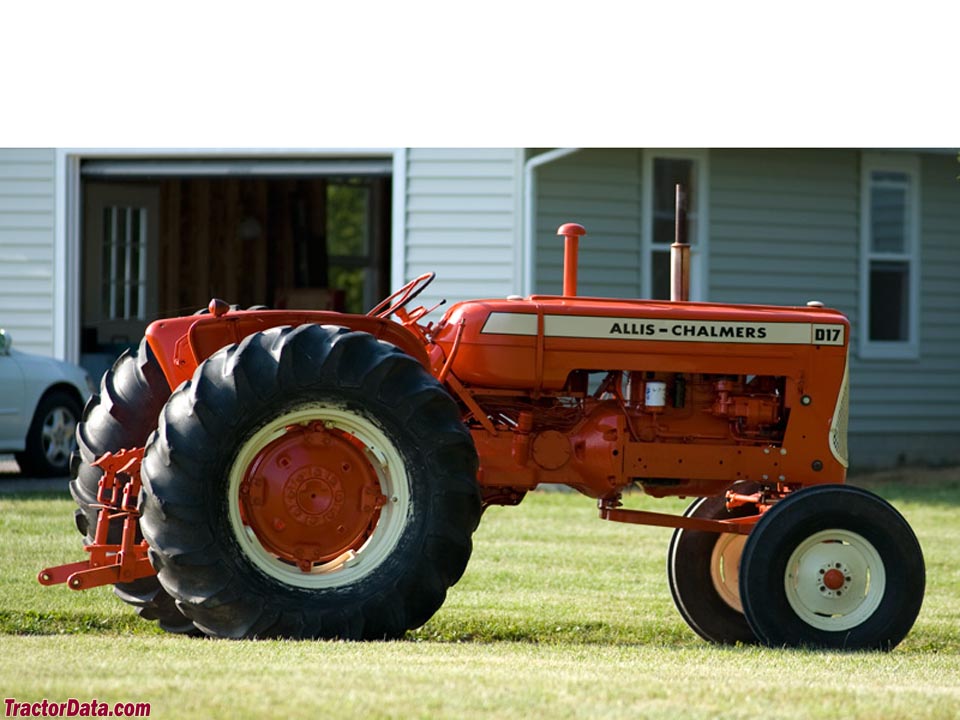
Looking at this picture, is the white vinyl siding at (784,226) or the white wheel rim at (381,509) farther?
the white vinyl siding at (784,226)

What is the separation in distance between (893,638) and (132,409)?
3459 millimetres

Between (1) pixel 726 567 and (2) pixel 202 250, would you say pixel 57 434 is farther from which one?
(1) pixel 726 567

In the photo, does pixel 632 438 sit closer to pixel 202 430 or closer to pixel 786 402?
pixel 786 402

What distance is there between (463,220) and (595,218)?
1.58 m

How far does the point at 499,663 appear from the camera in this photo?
552cm

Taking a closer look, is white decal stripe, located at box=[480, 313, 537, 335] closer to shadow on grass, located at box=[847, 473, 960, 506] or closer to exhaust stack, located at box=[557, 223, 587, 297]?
exhaust stack, located at box=[557, 223, 587, 297]

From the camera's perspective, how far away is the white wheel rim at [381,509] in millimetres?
6016

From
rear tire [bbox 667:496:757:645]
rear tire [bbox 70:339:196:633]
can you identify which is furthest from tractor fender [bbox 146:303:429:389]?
rear tire [bbox 667:496:757:645]

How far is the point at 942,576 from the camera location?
9.65 metres

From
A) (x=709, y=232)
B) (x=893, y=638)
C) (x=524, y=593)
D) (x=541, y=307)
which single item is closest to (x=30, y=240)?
(x=709, y=232)

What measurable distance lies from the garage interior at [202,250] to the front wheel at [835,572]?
11.1m

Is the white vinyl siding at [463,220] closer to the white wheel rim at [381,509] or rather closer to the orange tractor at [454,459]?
the orange tractor at [454,459]

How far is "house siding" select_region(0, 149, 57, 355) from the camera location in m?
15.6

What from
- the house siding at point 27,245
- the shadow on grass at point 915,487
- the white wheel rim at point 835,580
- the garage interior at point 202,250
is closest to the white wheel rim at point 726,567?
the white wheel rim at point 835,580
